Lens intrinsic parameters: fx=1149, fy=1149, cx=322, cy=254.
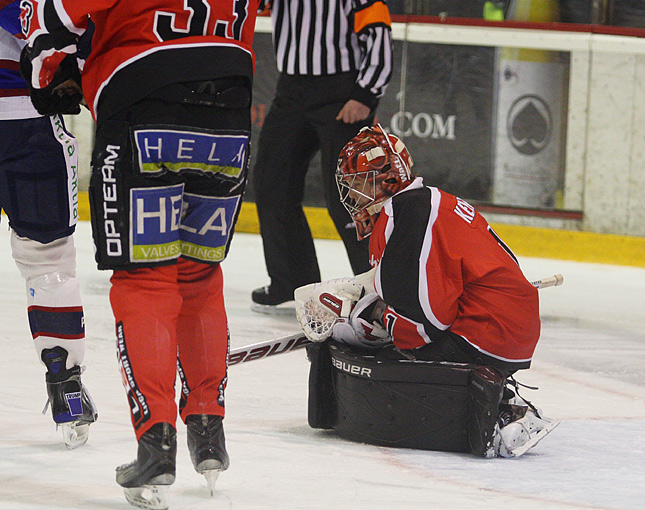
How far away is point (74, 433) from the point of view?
2.54 metres

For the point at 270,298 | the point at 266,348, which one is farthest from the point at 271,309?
the point at 266,348

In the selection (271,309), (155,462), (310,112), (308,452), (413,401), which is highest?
(310,112)

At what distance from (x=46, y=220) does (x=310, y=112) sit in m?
2.02

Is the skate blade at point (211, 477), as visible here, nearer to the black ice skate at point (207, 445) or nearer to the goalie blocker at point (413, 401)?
the black ice skate at point (207, 445)

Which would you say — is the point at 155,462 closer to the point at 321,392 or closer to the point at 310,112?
the point at 321,392

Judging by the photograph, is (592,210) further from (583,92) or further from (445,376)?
(445,376)

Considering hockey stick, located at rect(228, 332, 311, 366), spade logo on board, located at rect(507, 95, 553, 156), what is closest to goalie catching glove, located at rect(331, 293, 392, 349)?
hockey stick, located at rect(228, 332, 311, 366)

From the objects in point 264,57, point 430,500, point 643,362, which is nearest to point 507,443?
point 430,500

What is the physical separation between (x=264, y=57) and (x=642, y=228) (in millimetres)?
2217

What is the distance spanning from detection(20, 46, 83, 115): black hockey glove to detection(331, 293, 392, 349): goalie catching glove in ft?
2.76

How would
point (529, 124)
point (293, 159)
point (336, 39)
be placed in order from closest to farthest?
point (336, 39), point (293, 159), point (529, 124)

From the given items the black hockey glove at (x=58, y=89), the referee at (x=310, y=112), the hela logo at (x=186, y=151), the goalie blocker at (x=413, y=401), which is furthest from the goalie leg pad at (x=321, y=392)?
the referee at (x=310, y=112)

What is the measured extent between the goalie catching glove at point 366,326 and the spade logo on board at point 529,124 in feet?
10.9

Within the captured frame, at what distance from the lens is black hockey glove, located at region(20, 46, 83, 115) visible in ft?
7.07
